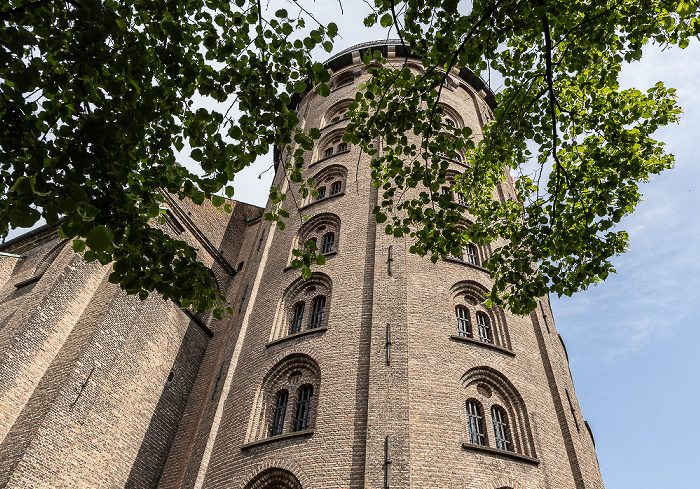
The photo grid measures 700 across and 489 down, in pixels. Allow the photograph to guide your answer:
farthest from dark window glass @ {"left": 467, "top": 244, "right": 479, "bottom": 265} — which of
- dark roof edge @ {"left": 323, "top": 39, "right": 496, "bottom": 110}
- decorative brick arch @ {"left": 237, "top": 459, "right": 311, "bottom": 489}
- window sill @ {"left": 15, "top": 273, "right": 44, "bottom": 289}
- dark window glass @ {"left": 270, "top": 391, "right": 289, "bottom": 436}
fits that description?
dark roof edge @ {"left": 323, "top": 39, "right": 496, "bottom": 110}

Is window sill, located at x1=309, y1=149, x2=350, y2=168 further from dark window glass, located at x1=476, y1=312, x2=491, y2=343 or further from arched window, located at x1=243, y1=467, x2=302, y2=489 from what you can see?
arched window, located at x1=243, y1=467, x2=302, y2=489

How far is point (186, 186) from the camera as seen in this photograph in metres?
6.30

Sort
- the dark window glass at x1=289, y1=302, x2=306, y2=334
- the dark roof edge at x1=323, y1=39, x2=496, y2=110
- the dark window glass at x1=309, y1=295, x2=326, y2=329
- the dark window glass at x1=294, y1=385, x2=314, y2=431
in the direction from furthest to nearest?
1. the dark roof edge at x1=323, y1=39, x2=496, y2=110
2. the dark window glass at x1=289, y1=302, x2=306, y2=334
3. the dark window glass at x1=309, y1=295, x2=326, y2=329
4. the dark window glass at x1=294, y1=385, x2=314, y2=431

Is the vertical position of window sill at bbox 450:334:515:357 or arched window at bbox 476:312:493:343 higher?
arched window at bbox 476:312:493:343

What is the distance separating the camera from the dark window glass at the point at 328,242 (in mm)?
16375

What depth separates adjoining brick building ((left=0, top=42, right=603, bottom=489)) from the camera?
404 inches

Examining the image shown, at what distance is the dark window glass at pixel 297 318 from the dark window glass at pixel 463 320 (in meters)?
4.36

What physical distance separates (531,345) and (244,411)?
7766mm

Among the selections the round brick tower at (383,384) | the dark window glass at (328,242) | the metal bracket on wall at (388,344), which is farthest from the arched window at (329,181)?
the metal bracket on wall at (388,344)

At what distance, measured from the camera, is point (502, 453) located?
33.9 feet

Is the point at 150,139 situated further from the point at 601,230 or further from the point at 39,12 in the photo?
the point at 601,230

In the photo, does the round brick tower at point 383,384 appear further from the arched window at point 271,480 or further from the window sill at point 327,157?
the window sill at point 327,157

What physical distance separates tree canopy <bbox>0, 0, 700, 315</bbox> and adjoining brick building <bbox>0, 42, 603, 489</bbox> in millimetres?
3559

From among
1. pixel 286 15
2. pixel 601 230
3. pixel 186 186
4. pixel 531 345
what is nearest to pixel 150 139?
pixel 186 186
